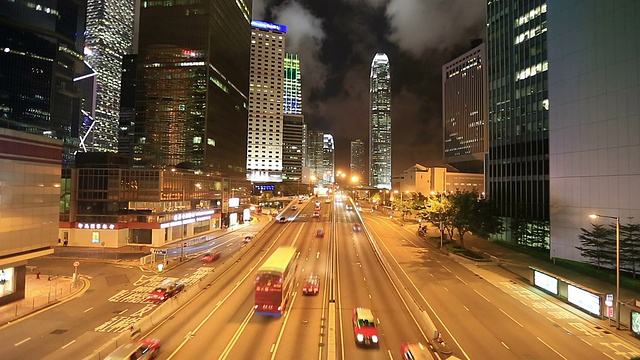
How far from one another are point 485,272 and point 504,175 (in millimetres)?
34676

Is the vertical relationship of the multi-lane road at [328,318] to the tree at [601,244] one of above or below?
below

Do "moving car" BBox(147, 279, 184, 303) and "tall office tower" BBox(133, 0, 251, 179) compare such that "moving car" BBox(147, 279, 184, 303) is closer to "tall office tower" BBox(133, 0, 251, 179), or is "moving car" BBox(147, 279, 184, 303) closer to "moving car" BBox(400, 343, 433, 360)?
"moving car" BBox(400, 343, 433, 360)

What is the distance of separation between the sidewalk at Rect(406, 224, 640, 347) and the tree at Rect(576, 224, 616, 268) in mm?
2970

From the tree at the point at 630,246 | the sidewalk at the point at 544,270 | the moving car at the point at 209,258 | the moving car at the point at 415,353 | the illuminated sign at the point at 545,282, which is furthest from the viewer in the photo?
the moving car at the point at 209,258

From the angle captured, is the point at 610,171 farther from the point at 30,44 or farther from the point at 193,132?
the point at 30,44

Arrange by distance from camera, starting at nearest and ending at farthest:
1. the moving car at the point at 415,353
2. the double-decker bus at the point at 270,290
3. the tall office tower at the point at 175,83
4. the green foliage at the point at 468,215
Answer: the moving car at the point at 415,353, the double-decker bus at the point at 270,290, the green foliage at the point at 468,215, the tall office tower at the point at 175,83

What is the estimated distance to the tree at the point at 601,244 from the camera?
43094mm

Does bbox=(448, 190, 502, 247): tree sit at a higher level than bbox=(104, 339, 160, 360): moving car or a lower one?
higher

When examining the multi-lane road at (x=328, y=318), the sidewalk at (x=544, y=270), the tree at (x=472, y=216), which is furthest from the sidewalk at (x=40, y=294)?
the tree at (x=472, y=216)

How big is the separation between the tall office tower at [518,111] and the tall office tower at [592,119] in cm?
1021

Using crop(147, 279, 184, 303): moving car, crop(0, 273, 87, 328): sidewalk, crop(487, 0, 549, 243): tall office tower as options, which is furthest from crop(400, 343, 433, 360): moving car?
crop(487, 0, 549, 243): tall office tower

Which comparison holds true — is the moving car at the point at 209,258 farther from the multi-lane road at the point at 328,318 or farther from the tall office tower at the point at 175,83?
the tall office tower at the point at 175,83

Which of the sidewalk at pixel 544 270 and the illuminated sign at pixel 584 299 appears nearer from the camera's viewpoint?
the sidewalk at pixel 544 270

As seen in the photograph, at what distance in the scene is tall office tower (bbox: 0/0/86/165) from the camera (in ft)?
411
